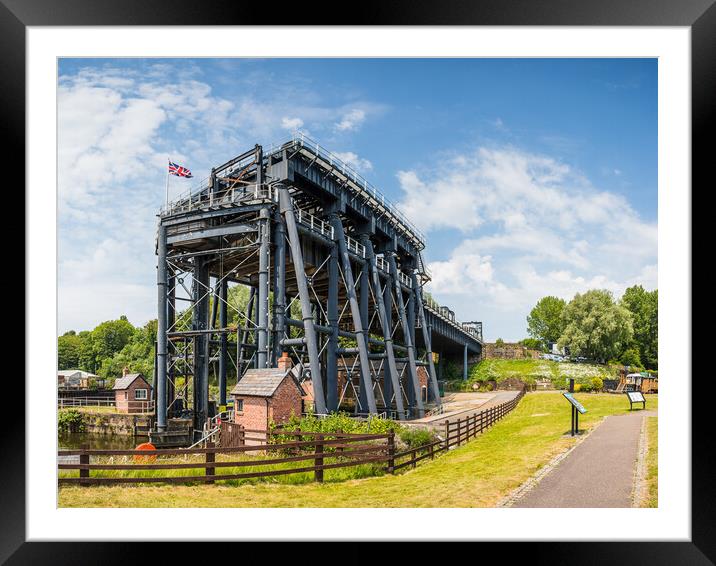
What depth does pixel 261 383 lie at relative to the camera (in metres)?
17.9

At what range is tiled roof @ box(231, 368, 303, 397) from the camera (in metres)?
17.4

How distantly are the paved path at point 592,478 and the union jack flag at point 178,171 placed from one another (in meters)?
18.7

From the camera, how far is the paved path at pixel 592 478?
36.0 feet

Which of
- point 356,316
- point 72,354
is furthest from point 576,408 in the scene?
Result: point 72,354

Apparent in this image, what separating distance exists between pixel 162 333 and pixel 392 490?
1741cm

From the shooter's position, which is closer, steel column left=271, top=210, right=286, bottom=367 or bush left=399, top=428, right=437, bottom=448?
bush left=399, top=428, right=437, bottom=448

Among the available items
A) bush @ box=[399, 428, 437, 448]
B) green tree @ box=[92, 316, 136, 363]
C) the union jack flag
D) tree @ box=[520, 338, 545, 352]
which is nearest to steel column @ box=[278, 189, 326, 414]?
the union jack flag

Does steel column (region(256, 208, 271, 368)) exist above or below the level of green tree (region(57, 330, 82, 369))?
above

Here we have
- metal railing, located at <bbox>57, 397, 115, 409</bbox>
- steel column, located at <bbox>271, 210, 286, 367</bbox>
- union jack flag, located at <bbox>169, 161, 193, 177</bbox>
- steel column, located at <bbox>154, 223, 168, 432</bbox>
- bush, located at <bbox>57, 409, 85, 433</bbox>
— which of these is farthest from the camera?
metal railing, located at <bbox>57, 397, 115, 409</bbox>

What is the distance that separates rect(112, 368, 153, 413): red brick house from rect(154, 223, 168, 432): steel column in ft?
24.5

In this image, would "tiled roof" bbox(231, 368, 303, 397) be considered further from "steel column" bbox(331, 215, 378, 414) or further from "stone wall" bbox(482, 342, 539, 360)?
"stone wall" bbox(482, 342, 539, 360)
